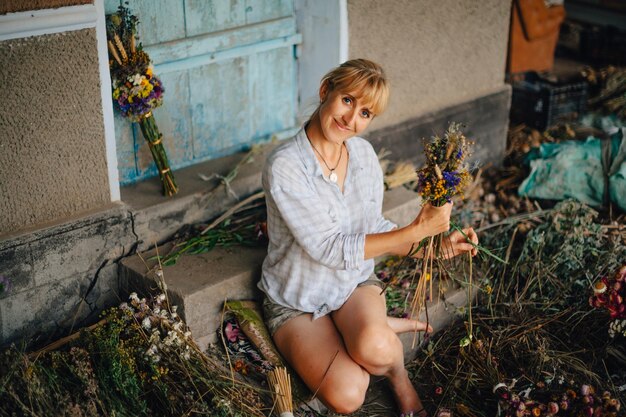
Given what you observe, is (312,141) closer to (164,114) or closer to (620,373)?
(164,114)

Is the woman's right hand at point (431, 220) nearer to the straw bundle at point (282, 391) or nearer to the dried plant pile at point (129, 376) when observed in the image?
the straw bundle at point (282, 391)

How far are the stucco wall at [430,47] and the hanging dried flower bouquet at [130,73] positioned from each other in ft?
4.30

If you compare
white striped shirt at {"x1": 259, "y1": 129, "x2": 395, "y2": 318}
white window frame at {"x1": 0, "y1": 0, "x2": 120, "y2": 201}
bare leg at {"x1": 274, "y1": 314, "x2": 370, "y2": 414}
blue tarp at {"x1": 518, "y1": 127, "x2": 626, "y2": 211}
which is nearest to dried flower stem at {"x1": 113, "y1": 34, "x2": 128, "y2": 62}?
white window frame at {"x1": 0, "y1": 0, "x2": 120, "y2": 201}

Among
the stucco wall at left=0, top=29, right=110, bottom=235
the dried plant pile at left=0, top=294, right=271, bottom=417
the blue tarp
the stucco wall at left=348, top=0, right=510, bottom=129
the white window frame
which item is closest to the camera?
the dried plant pile at left=0, top=294, right=271, bottom=417

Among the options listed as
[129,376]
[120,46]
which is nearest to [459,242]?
[129,376]

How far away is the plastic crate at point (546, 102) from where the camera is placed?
633 cm

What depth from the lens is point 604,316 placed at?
4.07 metres

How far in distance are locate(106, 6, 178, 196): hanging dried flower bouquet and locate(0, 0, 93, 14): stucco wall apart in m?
0.34

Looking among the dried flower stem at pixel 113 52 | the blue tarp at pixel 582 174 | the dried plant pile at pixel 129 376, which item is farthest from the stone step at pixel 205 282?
the blue tarp at pixel 582 174

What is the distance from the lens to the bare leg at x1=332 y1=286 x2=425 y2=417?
3.38m

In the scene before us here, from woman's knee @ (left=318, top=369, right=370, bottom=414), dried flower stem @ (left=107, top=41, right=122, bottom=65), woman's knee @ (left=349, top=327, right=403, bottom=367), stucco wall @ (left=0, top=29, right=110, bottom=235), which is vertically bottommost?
woman's knee @ (left=318, top=369, right=370, bottom=414)

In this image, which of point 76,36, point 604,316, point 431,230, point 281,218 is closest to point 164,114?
point 76,36

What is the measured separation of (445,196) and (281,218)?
74 centimetres

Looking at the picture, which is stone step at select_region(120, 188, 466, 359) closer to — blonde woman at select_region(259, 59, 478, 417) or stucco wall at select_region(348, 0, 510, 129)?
blonde woman at select_region(259, 59, 478, 417)
